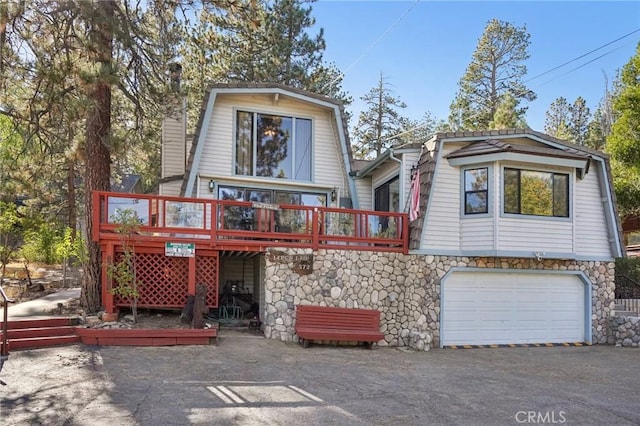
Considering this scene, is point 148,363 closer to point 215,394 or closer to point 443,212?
→ point 215,394

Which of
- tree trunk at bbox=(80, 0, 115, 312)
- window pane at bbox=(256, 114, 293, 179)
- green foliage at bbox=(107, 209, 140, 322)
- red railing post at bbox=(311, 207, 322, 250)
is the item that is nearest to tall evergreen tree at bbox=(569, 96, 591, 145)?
window pane at bbox=(256, 114, 293, 179)

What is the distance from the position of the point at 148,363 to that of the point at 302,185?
6714mm

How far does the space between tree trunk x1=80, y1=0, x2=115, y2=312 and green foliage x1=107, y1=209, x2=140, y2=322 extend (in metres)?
0.71

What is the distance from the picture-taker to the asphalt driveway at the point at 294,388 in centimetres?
530

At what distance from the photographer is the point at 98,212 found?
9344 mm

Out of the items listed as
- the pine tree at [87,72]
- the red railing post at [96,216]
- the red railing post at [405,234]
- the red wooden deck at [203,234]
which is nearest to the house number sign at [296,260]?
the red wooden deck at [203,234]

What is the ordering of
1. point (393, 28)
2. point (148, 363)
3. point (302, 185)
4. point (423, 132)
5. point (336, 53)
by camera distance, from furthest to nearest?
point (423, 132), point (336, 53), point (393, 28), point (302, 185), point (148, 363)

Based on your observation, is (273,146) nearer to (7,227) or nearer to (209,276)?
(209,276)

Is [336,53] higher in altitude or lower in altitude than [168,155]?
higher

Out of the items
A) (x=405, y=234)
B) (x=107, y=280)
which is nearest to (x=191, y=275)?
(x=107, y=280)

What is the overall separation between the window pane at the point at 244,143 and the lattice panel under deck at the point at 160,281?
11.3 feet

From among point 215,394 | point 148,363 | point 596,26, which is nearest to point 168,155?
point 148,363

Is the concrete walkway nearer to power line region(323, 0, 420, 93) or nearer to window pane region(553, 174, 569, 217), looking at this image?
power line region(323, 0, 420, 93)

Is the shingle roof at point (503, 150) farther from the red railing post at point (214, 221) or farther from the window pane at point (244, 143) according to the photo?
the red railing post at point (214, 221)
